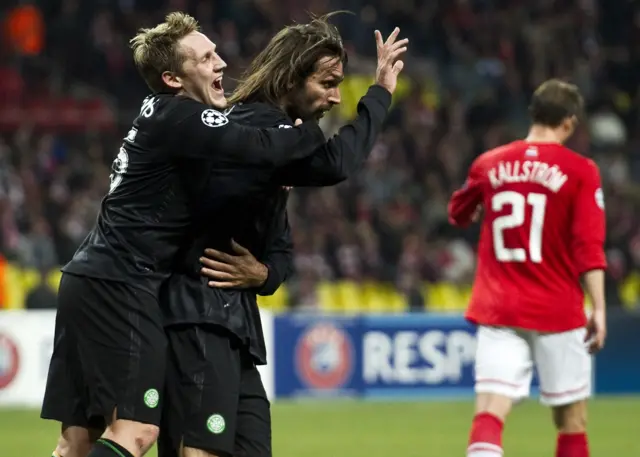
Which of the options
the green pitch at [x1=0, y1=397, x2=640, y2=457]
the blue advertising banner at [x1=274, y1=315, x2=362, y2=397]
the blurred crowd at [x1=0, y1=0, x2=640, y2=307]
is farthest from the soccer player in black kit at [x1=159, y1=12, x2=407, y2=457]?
the blurred crowd at [x1=0, y1=0, x2=640, y2=307]

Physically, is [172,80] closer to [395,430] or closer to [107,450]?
[107,450]

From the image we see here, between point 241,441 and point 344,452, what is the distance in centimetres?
477

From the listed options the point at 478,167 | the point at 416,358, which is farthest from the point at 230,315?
the point at 416,358

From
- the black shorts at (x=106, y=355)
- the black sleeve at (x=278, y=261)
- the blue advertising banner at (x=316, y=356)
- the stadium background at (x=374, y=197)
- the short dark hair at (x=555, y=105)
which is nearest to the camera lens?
the black shorts at (x=106, y=355)

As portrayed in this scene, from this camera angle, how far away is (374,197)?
61.2 ft

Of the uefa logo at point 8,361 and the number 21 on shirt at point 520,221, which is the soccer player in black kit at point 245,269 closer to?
the number 21 on shirt at point 520,221

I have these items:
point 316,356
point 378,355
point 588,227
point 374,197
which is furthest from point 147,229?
point 374,197

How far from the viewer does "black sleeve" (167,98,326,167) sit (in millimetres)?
4957

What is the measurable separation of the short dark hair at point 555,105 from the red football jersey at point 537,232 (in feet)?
0.47

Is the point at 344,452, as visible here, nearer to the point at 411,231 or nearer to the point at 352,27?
the point at 411,231

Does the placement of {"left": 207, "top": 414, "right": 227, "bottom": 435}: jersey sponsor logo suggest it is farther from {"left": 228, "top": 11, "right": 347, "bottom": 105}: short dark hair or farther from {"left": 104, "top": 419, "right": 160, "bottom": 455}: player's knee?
{"left": 228, "top": 11, "right": 347, "bottom": 105}: short dark hair

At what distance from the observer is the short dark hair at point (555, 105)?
6.76m

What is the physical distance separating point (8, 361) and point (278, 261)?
8448 millimetres

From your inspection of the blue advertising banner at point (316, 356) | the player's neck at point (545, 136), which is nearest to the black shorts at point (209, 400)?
the player's neck at point (545, 136)
